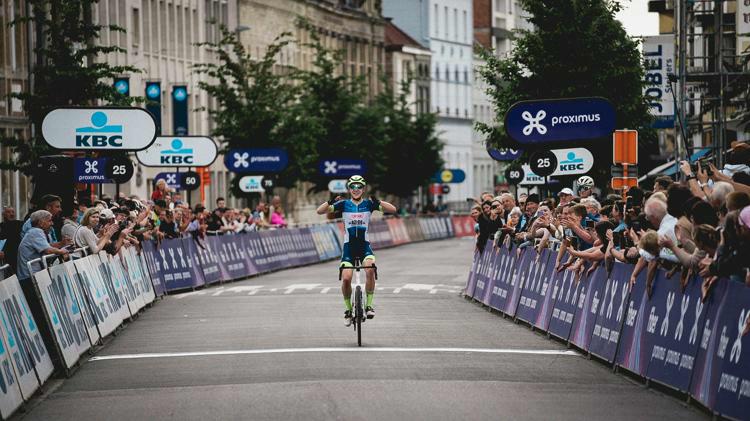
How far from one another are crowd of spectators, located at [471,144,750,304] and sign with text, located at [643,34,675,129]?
1588 centimetres

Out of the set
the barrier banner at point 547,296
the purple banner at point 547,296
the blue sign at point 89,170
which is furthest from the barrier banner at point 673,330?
the blue sign at point 89,170

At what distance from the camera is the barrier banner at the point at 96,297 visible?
22312 mm

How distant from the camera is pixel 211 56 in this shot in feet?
273

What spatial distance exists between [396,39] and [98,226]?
333 ft

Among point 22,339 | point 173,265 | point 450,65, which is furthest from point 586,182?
point 450,65

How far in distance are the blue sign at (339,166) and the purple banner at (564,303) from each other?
49.8 m

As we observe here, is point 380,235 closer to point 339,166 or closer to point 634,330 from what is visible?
point 339,166

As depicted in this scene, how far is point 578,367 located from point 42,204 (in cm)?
719

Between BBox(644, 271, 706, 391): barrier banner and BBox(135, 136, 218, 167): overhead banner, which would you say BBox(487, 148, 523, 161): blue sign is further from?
BBox(644, 271, 706, 391): barrier banner

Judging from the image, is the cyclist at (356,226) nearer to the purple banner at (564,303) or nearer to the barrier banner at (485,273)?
the purple banner at (564,303)

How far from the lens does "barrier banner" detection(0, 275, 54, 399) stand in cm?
1634

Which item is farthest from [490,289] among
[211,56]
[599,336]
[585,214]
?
[211,56]

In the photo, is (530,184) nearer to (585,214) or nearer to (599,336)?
(585,214)

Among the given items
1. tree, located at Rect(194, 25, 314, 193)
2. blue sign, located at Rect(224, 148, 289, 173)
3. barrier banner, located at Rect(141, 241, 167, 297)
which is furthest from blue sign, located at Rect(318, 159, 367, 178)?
barrier banner, located at Rect(141, 241, 167, 297)
